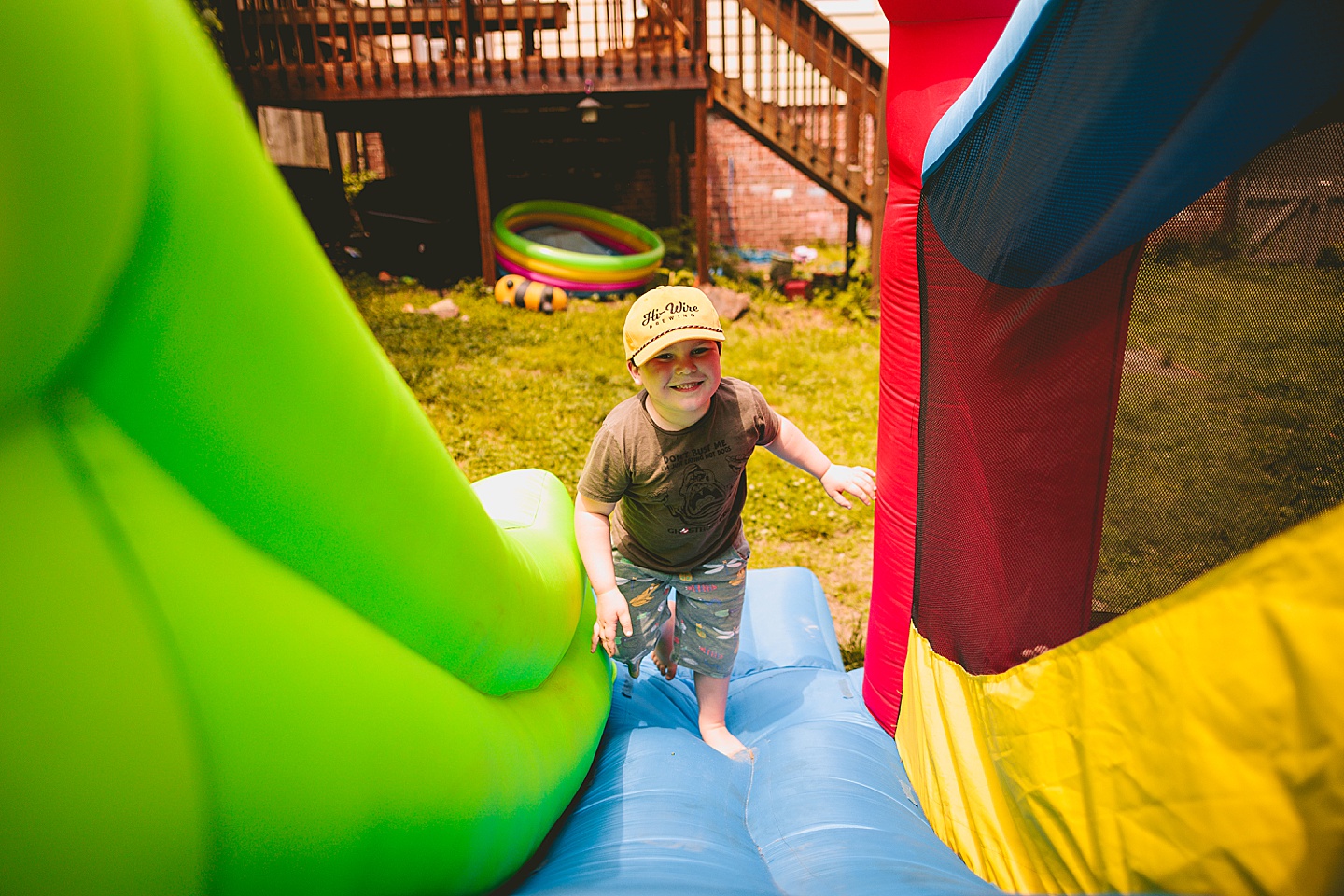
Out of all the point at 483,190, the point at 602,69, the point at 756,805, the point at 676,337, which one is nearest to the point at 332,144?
the point at 483,190

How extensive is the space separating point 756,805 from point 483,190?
8291 mm

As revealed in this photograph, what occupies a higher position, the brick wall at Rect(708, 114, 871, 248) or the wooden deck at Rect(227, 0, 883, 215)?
the wooden deck at Rect(227, 0, 883, 215)

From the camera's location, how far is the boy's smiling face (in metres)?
→ 2.01

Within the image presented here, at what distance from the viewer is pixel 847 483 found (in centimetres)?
226

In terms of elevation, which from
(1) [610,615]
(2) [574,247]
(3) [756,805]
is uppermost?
(1) [610,615]

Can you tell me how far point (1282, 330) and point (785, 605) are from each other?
2048 millimetres

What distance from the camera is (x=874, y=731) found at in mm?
2145

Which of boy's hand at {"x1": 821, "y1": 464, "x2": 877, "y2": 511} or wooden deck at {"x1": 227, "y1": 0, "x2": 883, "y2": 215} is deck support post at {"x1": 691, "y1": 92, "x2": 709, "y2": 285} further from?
boy's hand at {"x1": 821, "y1": 464, "x2": 877, "y2": 511}

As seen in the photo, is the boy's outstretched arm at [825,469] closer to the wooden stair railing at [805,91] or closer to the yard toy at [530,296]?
the yard toy at [530,296]

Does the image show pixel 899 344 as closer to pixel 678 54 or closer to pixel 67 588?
pixel 67 588

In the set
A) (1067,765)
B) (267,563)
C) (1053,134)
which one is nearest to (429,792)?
(267,563)

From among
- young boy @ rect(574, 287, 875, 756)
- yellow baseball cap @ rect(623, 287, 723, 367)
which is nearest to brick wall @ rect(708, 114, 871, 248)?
young boy @ rect(574, 287, 875, 756)

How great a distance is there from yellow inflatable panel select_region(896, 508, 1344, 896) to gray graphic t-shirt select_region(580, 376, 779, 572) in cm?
97

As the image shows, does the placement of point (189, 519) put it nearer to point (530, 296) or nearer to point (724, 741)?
point (724, 741)
